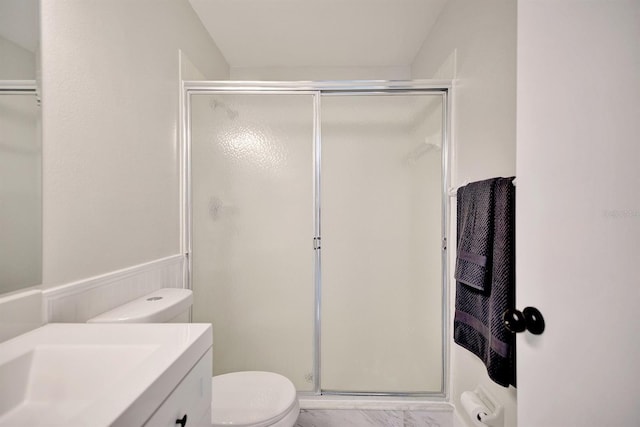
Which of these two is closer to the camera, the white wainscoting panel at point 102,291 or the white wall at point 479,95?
the white wainscoting panel at point 102,291

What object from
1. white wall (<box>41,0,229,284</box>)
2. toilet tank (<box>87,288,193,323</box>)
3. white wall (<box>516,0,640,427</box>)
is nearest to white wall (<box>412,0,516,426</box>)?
white wall (<box>516,0,640,427</box>)

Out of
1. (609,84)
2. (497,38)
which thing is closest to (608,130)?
(609,84)

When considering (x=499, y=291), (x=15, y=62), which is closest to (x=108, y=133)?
(x=15, y=62)

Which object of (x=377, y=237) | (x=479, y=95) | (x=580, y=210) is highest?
(x=479, y=95)

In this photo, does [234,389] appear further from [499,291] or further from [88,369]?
[499,291]

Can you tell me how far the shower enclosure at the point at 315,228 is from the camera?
1778 mm

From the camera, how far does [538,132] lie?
69 cm

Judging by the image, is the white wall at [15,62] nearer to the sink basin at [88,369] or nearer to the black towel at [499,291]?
the sink basin at [88,369]

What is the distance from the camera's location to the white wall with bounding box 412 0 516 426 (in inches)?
44.8

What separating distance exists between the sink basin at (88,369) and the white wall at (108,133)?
0.29 m

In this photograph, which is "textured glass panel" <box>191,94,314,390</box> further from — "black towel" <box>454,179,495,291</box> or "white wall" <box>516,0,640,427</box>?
"white wall" <box>516,0,640,427</box>

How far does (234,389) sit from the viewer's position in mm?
1326

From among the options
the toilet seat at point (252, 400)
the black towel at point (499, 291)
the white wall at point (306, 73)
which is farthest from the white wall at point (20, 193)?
the white wall at point (306, 73)

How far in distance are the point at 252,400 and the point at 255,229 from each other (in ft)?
2.88
